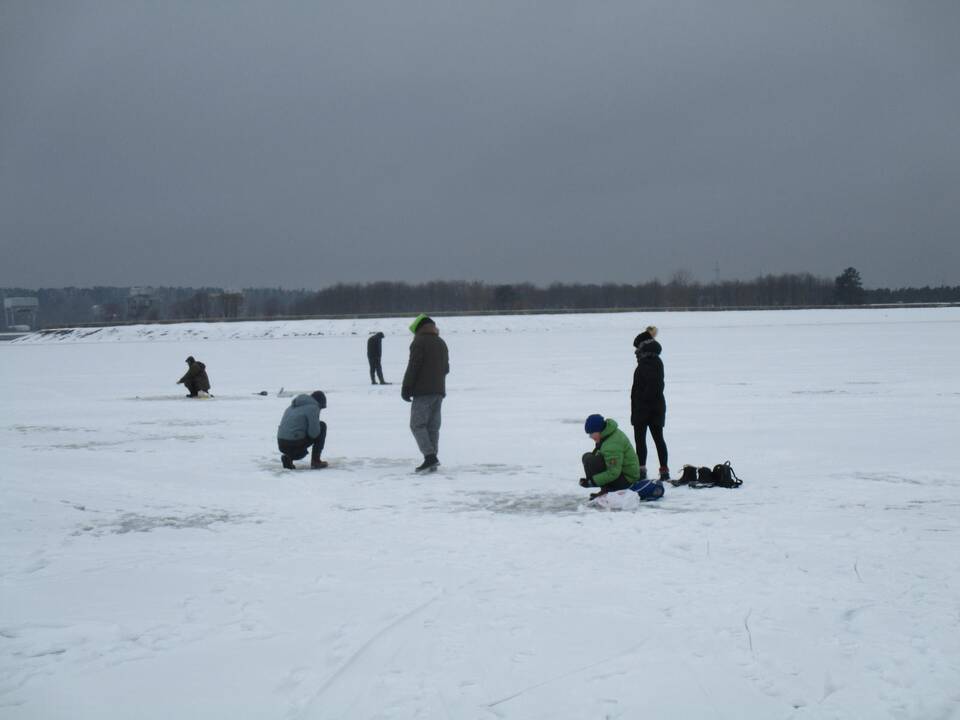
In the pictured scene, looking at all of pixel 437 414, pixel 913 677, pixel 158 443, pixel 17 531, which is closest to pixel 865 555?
pixel 913 677

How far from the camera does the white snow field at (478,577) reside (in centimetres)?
434

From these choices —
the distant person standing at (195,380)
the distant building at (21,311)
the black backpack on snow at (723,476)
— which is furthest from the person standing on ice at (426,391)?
the distant building at (21,311)

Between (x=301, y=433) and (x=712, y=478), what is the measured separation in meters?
4.85

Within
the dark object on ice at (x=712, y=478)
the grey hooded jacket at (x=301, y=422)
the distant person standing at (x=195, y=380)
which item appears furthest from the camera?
the distant person standing at (x=195, y=380)

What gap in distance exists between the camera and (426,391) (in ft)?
35.3

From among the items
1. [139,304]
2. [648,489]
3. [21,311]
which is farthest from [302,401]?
[21,311]

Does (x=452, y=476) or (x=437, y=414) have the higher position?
(x=437, y=414)

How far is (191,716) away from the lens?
13.6 ft

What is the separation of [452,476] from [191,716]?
6.37 meters

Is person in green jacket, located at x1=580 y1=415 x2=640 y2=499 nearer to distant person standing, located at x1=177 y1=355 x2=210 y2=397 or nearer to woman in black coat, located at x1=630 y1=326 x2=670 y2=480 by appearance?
woman in black coat, located at x1=630 y1=326 x2=670 y2=480

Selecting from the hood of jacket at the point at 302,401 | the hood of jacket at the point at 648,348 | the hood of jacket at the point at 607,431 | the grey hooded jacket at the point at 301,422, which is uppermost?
the hood of jacket at the point at 648,348

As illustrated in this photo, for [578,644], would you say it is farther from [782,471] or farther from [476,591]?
[782,471]

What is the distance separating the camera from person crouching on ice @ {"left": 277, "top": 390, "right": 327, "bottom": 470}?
11.0m

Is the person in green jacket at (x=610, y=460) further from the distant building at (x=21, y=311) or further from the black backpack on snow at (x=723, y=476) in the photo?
the distant building at (x=21, y=311)
